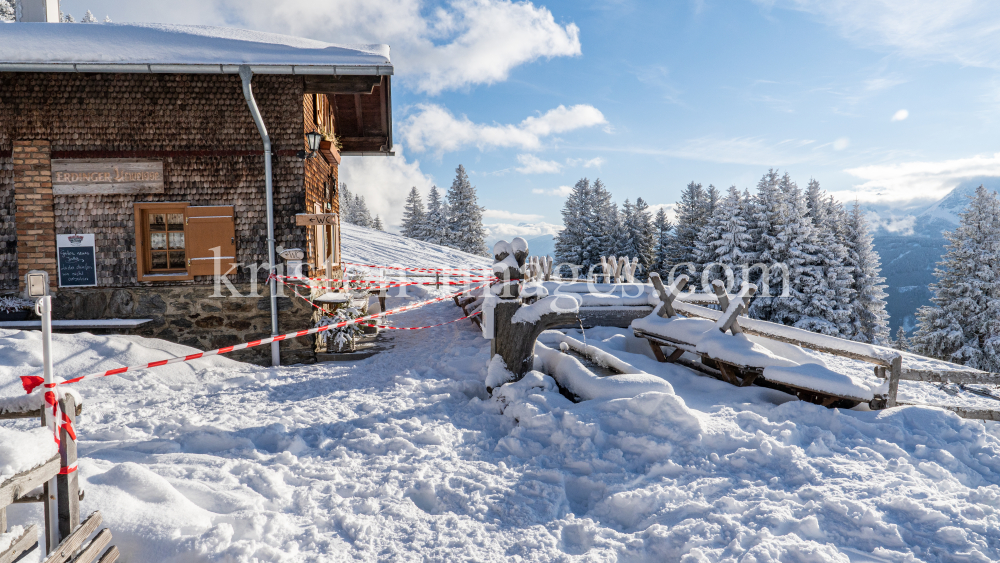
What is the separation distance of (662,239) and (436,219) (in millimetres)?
20070

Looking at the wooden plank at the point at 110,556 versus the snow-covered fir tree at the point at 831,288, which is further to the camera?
the snow-covered fir tree at the point at 831,288

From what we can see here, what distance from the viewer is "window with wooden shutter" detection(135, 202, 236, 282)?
808 centimetres

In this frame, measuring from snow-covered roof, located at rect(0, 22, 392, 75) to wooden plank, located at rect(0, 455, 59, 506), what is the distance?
6.89m

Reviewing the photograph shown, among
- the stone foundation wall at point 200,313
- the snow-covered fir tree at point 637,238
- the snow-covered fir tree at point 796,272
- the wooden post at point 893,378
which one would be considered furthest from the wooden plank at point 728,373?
the snow-covered fir tree at point 637,238

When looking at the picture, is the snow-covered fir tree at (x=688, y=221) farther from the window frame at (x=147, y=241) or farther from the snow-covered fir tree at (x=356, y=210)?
the snow-covered fir tree at (x=356, y=210)

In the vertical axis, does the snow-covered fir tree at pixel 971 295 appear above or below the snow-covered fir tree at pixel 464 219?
below

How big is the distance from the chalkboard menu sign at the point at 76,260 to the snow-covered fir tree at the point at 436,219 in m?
36.2

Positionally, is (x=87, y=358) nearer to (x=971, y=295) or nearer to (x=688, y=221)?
(x=971, y=295)

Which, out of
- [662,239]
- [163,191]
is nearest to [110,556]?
[163,191]

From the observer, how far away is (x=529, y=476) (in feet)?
12.1

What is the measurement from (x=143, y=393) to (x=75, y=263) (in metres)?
3.85

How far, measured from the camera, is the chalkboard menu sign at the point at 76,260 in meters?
7.95

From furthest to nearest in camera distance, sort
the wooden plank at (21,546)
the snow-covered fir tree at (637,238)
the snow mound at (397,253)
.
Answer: the snow-covered fir tree at (637,238) < the snow mound at (397,253) < the wooden plank at (21,546)

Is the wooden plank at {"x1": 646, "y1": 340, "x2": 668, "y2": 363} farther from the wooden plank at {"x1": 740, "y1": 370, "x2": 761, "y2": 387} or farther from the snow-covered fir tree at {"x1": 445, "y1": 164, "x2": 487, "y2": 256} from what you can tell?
the snow-covered fir tree at {"x1": 445, "y1": 164, "x2": 487, "y2": 256}
